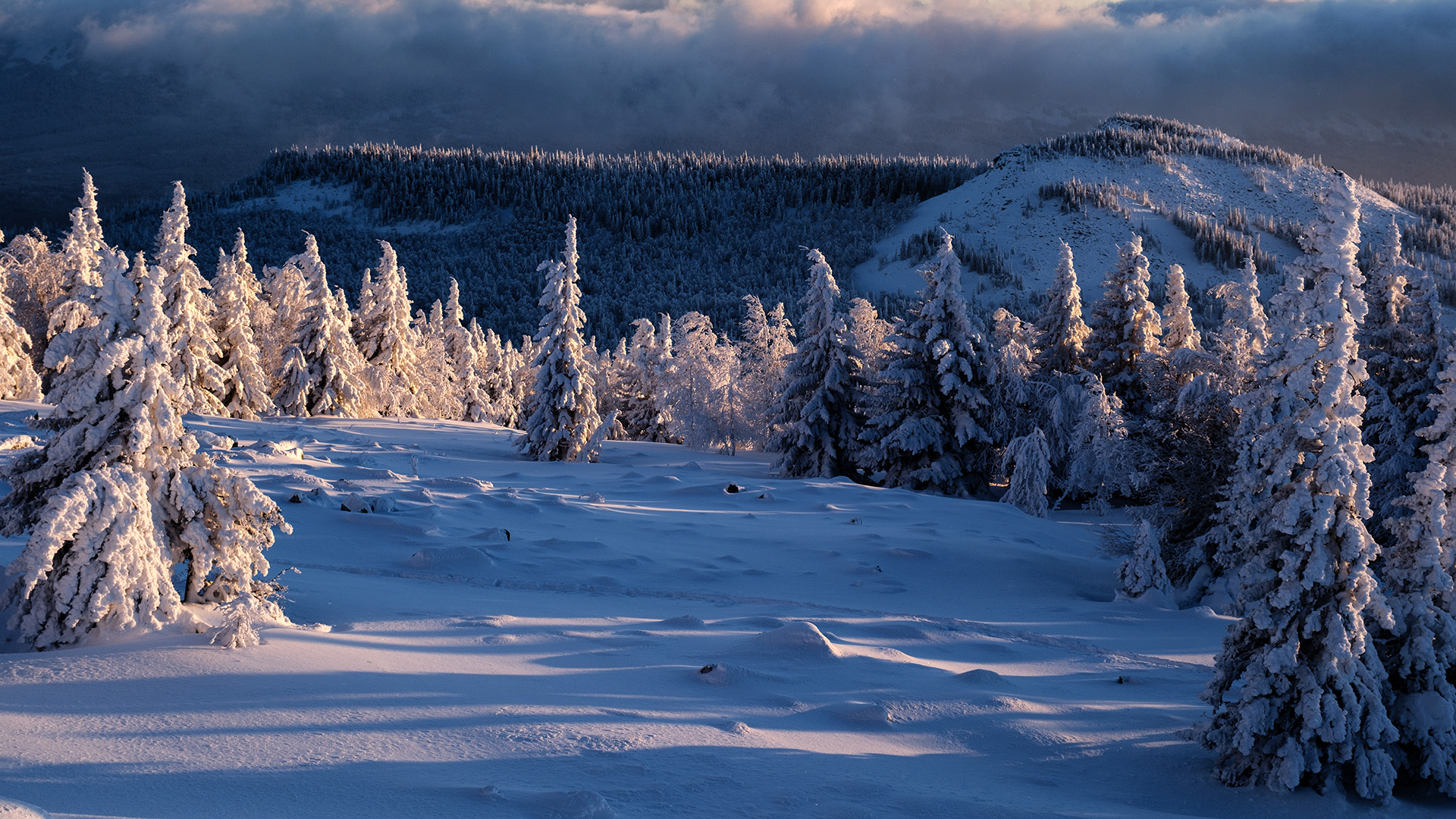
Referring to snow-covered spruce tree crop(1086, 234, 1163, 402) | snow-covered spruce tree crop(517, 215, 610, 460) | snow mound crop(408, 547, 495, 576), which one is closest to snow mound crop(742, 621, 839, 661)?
snow mound crop(408, 547, 495, 576)

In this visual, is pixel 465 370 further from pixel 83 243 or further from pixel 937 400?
pixel 937 400

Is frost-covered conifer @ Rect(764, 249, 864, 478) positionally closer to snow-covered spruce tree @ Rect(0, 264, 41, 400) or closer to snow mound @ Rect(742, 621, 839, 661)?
snow mound @ Rect(742, 621, 839, 661)

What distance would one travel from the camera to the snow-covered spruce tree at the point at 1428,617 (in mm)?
7730

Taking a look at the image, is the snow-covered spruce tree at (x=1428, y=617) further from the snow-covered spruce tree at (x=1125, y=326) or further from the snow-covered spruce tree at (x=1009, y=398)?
the snow-covered spruce tree at (x=1125, y=326)

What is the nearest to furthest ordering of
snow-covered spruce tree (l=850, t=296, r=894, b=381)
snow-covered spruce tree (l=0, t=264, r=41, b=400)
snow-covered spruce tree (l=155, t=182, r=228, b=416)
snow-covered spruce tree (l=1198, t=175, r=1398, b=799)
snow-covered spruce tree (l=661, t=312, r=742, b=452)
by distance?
snow-covered spruce tree (l=1198, t=175, r=1398, b=799)
snow-covered spruce tree (l=155, t=182, r=228, b=416)
snow-covered spruce tree (l=850, t=296, r=894, b=381)
snow-covered spruce tree (l=0, t=264, r=41, b=400)
snow-covered spruce tree (l=661, t=312, r=742, b=452)

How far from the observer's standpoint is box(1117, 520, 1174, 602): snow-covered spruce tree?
620 inches

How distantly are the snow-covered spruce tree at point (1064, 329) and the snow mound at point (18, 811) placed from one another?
3471 cm

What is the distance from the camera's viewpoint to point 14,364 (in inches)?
1452

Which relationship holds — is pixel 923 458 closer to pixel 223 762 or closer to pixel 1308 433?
pixel 1308 433

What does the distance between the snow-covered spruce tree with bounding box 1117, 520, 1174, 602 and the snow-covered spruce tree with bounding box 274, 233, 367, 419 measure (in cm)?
3277

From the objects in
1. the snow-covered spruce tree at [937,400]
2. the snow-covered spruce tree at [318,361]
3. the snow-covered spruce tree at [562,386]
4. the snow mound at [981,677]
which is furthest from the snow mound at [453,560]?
the snow-covered spruce tree at [318,361]

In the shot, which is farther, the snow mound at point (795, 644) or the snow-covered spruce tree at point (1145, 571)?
the snow-covered spruce tree at point (1145, 571)

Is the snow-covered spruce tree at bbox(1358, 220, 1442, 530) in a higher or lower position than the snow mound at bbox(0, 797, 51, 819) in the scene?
higher

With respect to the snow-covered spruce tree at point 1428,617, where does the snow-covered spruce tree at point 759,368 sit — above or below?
above
